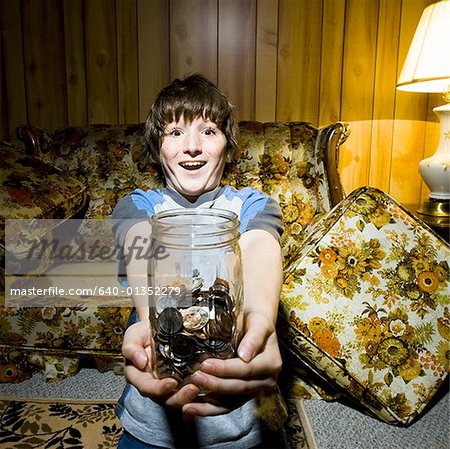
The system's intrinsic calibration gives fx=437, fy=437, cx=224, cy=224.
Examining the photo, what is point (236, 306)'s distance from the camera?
0.52 meters

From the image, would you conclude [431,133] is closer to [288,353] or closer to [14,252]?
[288,353]

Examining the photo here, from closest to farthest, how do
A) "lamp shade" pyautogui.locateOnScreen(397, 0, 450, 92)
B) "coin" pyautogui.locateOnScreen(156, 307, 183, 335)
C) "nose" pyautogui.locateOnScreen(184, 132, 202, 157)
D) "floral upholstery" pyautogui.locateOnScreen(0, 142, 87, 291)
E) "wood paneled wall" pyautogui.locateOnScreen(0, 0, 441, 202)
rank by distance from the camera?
"coin" pyautogui.locateOnScreen(156, 307, 183, 335), "nose" pyautogui.locateOnScreen(184, 132, 202, 157), "floral upholstery" pyautogui.locateOnScreen(0, 142, 87, 291), "lamp shade" pyautogui.locateOnScreen(397, 0, 450, 92), "wood paneled wall" pyautogui.locateOnScreen(0, 0, 441, 202)

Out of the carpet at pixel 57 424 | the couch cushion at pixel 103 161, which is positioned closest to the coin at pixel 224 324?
the carpet at pixel 57 424

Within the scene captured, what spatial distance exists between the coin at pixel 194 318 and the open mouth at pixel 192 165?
2.24 feet

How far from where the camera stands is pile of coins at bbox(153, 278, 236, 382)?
472 millimetres

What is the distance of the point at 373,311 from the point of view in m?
1.15

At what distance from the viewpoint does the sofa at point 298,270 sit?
1135 millimetres

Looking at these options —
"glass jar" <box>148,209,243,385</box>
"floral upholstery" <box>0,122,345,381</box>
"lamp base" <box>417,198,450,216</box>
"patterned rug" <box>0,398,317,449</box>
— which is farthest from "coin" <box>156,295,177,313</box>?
"lamp base" <box>417,198,450,216</box>

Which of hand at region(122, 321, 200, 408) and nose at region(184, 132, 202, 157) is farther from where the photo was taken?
nose at region(184, 132, 202, 157)

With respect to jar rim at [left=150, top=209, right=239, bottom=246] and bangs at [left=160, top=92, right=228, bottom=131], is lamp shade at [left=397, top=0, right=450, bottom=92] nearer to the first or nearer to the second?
bangs at [left=160, top=92, right=228, bottom=131]

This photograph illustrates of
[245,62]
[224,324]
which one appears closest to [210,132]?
[224,324]

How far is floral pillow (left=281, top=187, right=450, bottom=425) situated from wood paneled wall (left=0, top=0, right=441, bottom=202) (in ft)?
3.48

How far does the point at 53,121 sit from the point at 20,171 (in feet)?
2.67

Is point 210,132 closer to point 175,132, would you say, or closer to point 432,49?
point 175,132
